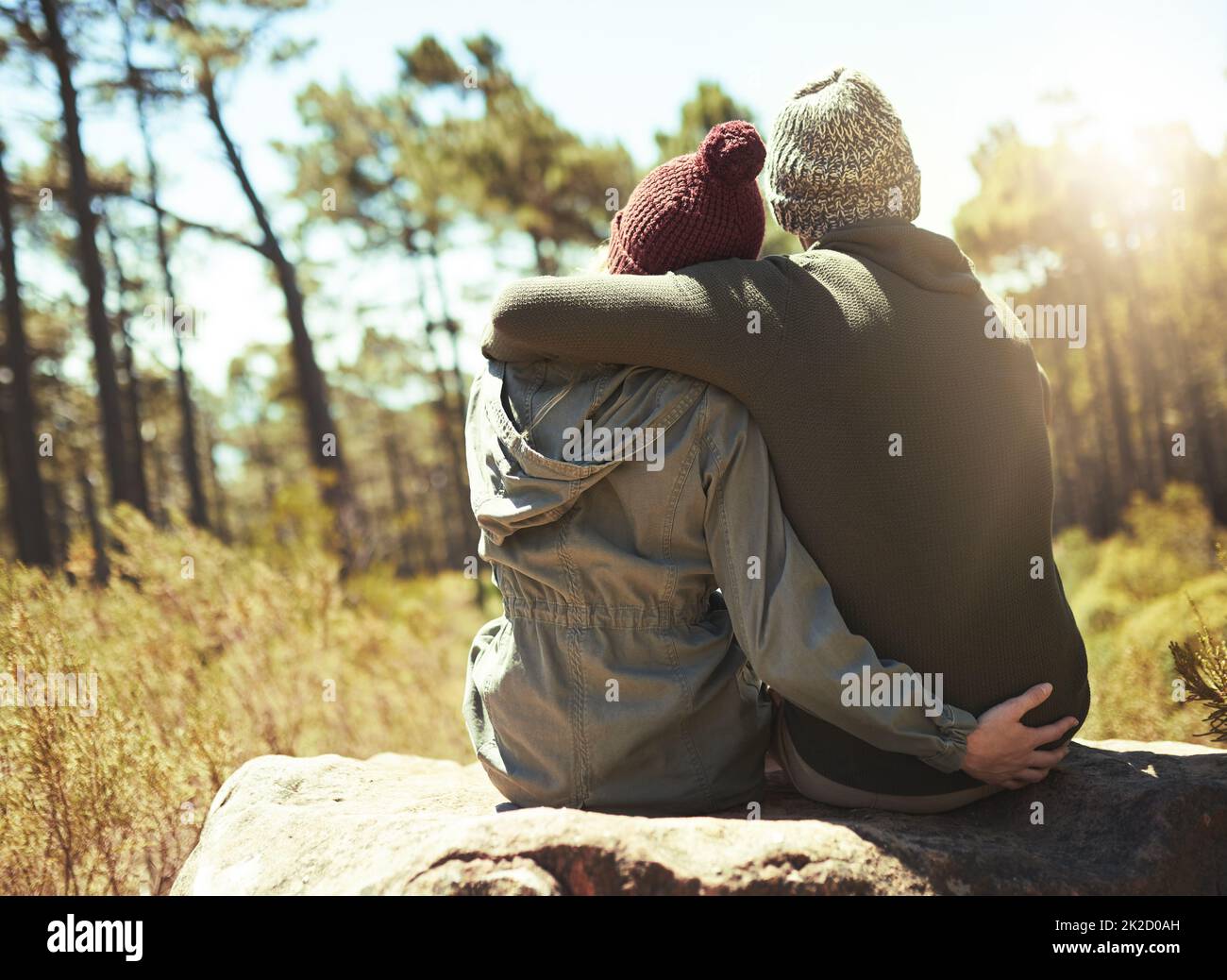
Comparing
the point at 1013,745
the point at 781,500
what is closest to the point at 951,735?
the point at 1013,745

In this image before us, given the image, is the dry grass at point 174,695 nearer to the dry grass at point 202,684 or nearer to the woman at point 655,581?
the dry grass at point 202,684

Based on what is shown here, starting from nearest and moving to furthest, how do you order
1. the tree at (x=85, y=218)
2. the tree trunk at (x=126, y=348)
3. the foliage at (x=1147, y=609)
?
1. the foliage at (x=1147, y=609)
2. the tree at (x=85, y=218)
3. the tree trunk at (x=126, y=348)

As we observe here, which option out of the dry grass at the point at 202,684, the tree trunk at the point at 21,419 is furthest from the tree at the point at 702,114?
the tree trunk at the point at 21,419

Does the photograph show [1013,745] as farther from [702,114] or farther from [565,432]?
[702,114]

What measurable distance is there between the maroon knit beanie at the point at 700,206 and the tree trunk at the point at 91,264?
322 inches

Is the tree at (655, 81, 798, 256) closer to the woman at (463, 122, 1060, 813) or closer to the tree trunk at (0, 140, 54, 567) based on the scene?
the tree trunk at (0, 140, 54, 567)

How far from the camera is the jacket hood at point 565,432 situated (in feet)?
5.80

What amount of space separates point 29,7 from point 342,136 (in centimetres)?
789

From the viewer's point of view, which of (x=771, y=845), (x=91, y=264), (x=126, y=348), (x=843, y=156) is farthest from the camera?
(x=126, y=348)

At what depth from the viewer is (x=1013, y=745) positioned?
1.82m

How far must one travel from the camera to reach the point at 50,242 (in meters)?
12.4

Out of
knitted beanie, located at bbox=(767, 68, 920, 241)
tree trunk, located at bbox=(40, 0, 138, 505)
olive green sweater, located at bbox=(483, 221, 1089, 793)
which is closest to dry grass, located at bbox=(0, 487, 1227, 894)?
olive green sweater, located at bbox=(483, 221, 1089, 793)

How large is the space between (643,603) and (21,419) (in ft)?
31.6

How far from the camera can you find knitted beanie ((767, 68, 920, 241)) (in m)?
1.86
